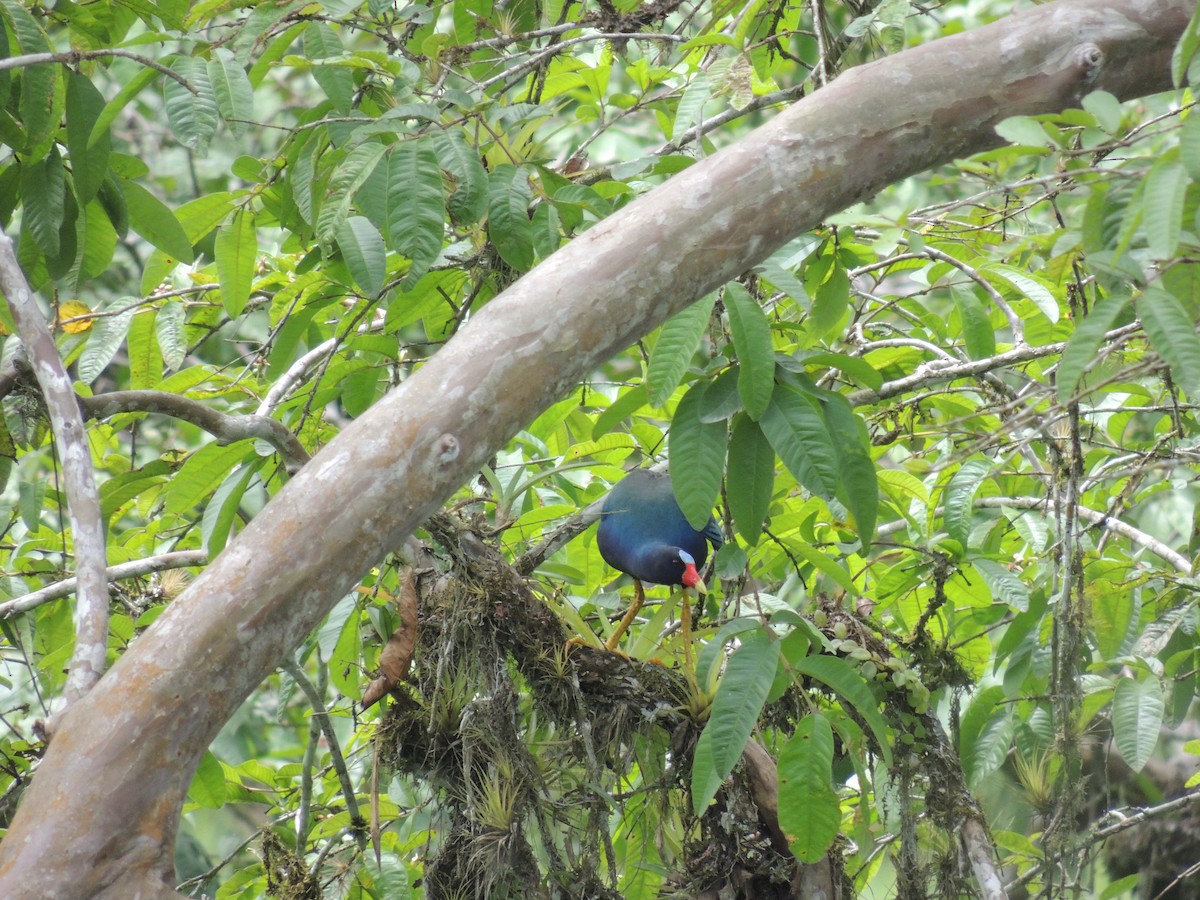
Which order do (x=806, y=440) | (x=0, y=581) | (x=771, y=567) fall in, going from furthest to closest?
(x=0, y=581)
(x=771, y=567)
(x=806, y=440)

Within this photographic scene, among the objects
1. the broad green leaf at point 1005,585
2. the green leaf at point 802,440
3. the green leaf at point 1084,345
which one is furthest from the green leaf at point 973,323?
the green leaf at point 1084,345

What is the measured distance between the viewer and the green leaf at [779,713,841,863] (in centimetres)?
213

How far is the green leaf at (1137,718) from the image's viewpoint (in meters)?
2.57

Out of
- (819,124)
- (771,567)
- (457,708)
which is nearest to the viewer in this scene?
(819,124)

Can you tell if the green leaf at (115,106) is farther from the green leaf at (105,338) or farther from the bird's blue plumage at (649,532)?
the bird's blue plumage at (649,532)

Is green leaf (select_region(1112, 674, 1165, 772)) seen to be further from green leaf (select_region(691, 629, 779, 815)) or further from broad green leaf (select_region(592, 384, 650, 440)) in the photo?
broad green leaf (select_region(592, 384, 650, 440))

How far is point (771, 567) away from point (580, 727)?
2.30ft

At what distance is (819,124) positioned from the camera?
75.1 inches

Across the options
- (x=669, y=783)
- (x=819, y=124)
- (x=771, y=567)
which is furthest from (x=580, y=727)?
(x=819, y=124)

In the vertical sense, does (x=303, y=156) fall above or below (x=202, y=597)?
above

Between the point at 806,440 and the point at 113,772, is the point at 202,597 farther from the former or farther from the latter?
the point at 806,440

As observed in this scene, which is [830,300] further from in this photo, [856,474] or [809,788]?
[809,788]

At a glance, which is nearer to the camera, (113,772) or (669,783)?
(113,772)

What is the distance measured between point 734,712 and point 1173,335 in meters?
0.94
